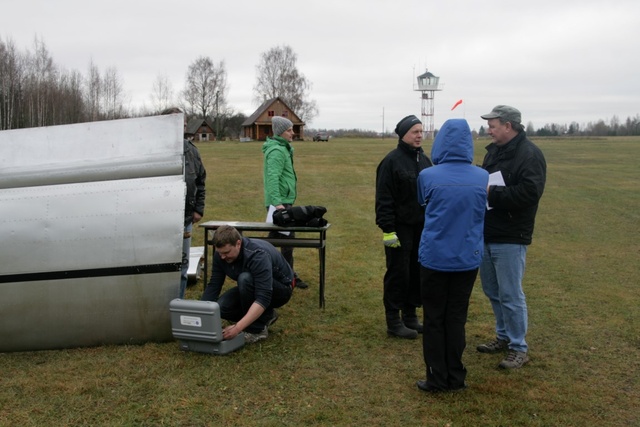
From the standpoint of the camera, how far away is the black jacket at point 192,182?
21.0 feet

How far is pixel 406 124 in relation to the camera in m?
5.59

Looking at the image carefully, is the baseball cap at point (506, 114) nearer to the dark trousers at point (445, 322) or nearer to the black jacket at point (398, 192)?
the black jacket at point (398, 192)

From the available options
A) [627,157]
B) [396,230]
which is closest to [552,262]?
[396,230]

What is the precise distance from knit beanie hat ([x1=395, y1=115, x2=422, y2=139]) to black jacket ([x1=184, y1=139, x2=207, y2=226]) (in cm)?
242

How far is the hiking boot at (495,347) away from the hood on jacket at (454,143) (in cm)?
193

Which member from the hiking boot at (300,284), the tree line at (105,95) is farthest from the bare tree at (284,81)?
the hiking boot at (300,284)

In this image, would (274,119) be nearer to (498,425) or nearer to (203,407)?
(203,407)

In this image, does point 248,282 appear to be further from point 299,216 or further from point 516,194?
point 516,194

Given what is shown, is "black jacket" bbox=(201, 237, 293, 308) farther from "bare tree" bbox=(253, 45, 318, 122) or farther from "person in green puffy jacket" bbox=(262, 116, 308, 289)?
"bare tree" bbox=(253, 45, 318, 122)

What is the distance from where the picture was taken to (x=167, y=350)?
5.18 m

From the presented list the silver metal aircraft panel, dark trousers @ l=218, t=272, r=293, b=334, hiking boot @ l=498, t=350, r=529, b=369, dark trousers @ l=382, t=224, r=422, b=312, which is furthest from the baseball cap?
the silver metal aircraft panel

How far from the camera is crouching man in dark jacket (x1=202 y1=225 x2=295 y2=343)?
16.5 ft

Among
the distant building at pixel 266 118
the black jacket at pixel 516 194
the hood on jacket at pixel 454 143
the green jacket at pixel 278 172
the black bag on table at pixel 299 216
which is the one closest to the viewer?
the hood on jacket at pixel 454 143

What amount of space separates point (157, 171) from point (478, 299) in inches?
165
